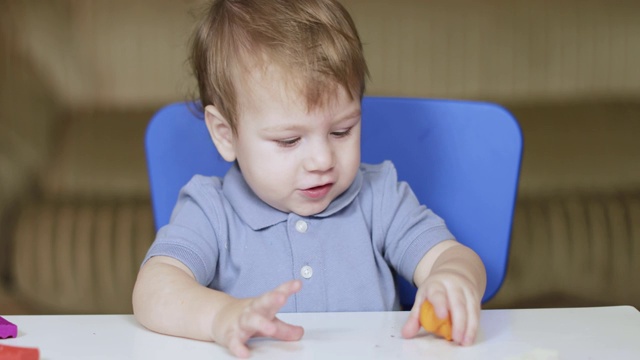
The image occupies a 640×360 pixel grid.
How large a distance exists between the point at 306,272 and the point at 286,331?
314mm

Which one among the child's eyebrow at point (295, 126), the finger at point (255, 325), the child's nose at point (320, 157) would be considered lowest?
the finger at point (255, 325)

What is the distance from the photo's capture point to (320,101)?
107 centimetres

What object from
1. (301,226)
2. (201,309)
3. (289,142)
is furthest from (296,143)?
(201,309)

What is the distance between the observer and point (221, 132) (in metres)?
1.21

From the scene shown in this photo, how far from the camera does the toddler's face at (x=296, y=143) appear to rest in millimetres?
1069

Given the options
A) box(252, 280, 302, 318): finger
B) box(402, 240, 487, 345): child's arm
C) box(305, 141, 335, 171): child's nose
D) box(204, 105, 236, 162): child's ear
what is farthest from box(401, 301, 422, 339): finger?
box(204, 105, 236, 162): child's ear

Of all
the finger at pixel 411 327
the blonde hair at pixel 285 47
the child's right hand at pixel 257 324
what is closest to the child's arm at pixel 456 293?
the finger at pixel 411 327

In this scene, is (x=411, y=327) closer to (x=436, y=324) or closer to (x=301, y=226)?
(x=436, y=324)

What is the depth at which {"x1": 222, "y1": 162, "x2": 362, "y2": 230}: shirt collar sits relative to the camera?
1.17 metres

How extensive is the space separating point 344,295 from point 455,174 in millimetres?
282

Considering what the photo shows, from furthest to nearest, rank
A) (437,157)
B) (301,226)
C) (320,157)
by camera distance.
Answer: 1. (437,157)
2. (301,226)
3. (320,157)

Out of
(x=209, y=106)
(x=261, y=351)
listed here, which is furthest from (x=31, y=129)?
(x=261, y=351)

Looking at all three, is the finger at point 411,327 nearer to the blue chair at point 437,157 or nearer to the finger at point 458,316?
the finger at point 458,316

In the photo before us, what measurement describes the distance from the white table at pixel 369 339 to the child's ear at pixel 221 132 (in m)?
0.32
